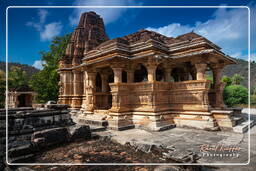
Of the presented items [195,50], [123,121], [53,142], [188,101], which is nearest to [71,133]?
[53,142]

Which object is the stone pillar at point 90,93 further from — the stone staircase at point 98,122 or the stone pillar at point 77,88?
the stone pillar at point 77,88

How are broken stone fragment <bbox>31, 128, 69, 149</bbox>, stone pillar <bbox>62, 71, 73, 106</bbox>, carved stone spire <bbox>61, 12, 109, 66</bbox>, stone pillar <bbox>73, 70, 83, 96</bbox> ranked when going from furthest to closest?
carved stone spire <bbox>61, 12, 109, 66</bbox>
stone pillar <bbox>62, 71, 73, 106</bbox>
stone pillar <bbox>73, 70, 83, 96</bbox>
broken stone fragment <bbox>31, 128, 69, 149</bbox>

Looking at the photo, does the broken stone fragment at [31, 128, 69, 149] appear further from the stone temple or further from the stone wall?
the stone temple

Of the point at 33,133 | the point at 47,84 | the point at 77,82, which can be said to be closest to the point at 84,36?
the point at 77,82

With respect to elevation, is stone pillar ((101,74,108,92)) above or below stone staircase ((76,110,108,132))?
above

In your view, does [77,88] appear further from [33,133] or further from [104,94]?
[33,133]

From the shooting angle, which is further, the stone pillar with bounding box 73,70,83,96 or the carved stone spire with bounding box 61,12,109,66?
the carved stone spire with bounding box 61,12,109,66

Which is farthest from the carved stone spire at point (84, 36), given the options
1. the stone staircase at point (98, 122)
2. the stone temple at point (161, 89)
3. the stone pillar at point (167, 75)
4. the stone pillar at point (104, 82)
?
the stone pillar at point (167, 75)

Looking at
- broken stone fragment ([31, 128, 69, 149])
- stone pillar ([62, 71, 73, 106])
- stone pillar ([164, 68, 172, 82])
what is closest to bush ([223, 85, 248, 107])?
stone pillar ([164, 68, 172, 82])

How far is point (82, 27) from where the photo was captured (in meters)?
17.3

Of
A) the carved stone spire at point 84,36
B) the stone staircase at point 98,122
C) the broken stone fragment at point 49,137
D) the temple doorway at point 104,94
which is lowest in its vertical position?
the stone staircase at point 98,122

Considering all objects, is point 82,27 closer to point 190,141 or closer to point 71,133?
point 71,133

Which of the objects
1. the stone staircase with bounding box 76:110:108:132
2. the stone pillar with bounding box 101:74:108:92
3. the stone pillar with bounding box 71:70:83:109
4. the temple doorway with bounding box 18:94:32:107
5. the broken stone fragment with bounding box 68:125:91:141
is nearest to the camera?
the broken stone fragment with bounding box 68:125:91:141

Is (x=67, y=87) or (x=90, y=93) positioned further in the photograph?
(x=67, y=87)
